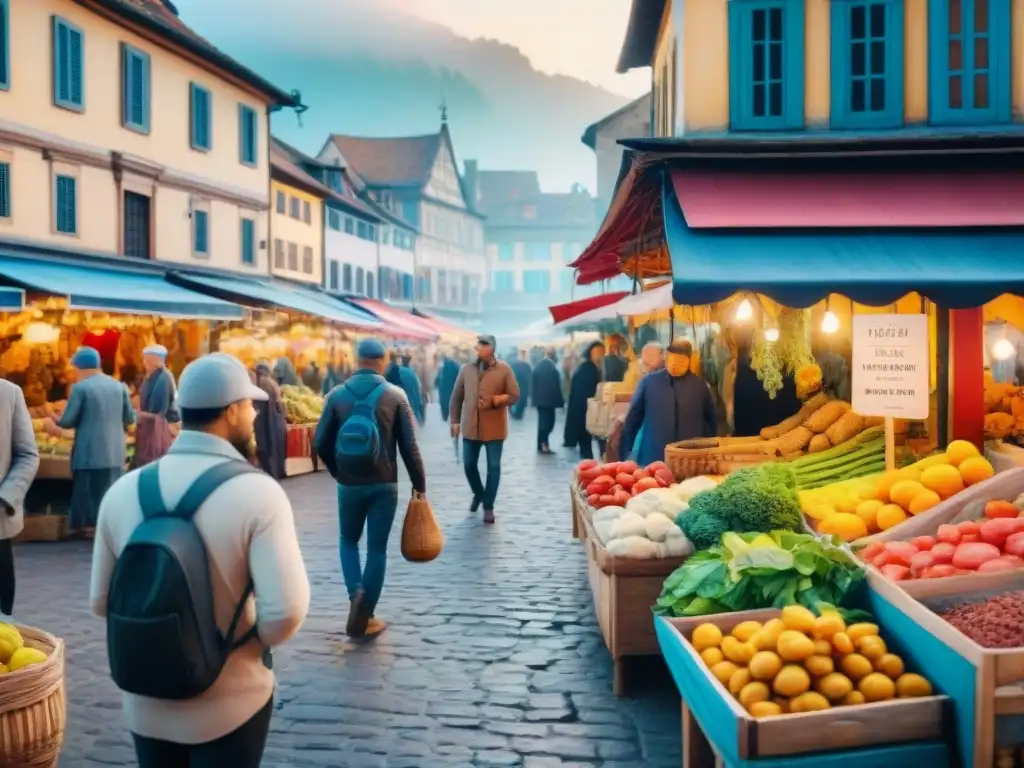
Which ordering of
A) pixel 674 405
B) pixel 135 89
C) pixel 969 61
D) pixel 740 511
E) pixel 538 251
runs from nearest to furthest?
1. pixel 740 511
2. pixel 674 405
3. pixel 969 61
4. pixel 135 89
5. pixel 538 251

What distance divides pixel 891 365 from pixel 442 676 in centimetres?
355

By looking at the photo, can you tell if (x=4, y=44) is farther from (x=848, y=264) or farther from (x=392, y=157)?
(x=392, y=157)

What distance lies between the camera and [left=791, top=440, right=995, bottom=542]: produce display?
20.3 ft

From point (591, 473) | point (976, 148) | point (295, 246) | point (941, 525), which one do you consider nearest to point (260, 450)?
point (591, 473)

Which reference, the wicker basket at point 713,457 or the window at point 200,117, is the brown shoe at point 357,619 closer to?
the wicker basket at point 713,457

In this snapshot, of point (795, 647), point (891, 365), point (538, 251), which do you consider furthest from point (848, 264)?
point (538, 251)

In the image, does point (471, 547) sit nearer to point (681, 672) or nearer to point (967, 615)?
point (681, 672)

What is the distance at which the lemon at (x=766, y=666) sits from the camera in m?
4.07

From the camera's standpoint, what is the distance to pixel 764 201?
8656mm

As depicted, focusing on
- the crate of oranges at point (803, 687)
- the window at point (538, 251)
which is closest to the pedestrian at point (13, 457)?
the crate of oranges at point (803, 687)

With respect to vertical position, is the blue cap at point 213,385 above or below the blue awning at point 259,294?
below

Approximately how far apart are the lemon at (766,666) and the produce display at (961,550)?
1125 mm

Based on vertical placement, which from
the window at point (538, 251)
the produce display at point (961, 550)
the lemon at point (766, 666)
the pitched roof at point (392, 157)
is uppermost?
the pitched roof at point (392, 157)

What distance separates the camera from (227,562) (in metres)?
3.06
